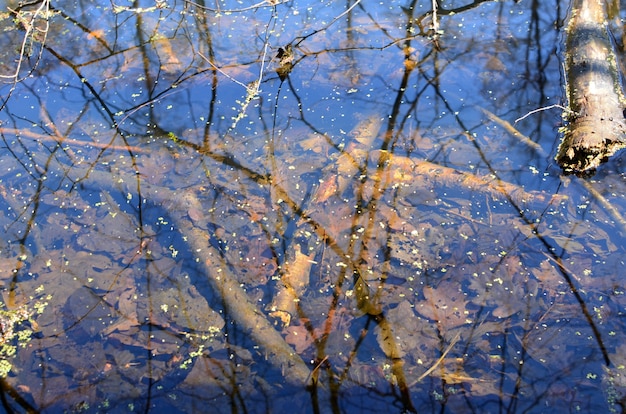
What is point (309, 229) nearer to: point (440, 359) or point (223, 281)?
point (223, 281)

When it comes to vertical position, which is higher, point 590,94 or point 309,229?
point 590,94

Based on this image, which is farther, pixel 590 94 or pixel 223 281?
pixel 590 94

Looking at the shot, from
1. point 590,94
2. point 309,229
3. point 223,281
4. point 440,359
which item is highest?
point 590,94

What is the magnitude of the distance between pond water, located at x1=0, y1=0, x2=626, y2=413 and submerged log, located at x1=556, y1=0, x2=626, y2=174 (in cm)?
14

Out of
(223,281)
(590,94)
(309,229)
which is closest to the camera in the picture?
(223,281)

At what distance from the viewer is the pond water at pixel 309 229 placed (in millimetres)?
2627

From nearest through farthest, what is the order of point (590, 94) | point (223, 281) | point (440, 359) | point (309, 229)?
point (440, 359), point (223, 281), point (309, 229), point (590, 94)

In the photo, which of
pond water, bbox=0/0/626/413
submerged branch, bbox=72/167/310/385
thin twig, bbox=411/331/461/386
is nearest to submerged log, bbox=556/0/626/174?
pond water, bbox=0/0/626/413

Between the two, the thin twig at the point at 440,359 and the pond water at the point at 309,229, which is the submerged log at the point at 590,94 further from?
the thin twig at the point at 440,359

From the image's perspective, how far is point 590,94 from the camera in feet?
12.3

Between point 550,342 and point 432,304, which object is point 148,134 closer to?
point 432,304

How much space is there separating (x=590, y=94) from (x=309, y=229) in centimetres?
214

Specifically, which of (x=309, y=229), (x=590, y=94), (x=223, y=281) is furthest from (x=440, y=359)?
(x=590, y=94)

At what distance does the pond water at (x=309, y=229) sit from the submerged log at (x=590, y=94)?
138 millimetres
